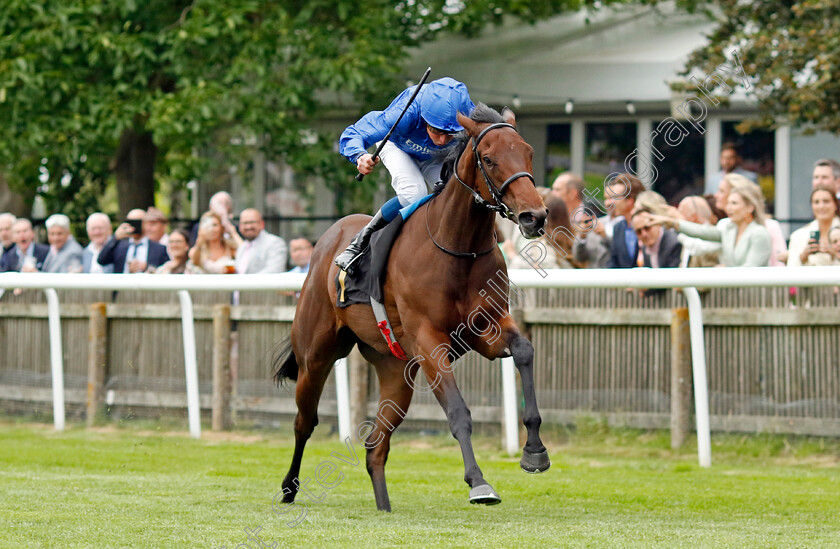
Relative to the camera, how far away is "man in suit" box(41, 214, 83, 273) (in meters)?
9.72

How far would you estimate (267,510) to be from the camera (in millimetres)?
5121

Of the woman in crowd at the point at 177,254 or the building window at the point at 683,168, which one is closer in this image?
the woman in crowd at the point at 177,254

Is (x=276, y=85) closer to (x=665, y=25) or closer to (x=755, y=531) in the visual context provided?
(x=665, y=25)

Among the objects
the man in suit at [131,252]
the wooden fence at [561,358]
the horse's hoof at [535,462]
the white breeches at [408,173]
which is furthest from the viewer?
the man in suit at [131,252]

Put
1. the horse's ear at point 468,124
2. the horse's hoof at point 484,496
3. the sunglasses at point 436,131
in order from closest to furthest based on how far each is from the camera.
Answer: the horse's hoof at point 484,496 → the horse's ear at point 468,124 → the sunglasses at point 436,131

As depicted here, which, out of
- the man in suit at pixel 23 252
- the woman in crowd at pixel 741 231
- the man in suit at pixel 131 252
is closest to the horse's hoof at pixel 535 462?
the woman in crowd at pixel 741 231

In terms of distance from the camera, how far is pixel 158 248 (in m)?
9.24

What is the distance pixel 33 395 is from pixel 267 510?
454cm

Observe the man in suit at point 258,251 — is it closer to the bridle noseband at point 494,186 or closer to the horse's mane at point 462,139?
the horse's mane at point 462,139

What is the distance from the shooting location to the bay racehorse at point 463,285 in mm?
4348

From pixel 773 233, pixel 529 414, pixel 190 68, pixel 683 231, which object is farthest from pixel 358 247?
pixel 190 68

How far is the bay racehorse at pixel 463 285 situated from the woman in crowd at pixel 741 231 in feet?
8.10

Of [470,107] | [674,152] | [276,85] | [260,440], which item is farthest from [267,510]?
[674,152]

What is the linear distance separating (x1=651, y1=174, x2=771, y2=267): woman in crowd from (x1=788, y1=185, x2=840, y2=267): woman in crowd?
17 centimetres
